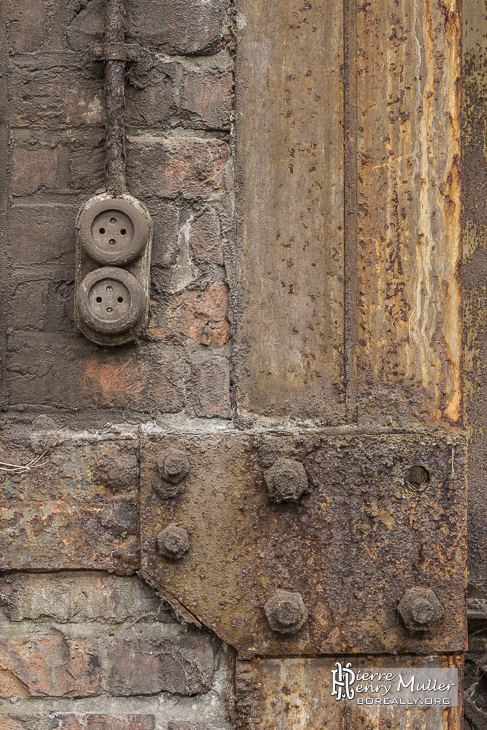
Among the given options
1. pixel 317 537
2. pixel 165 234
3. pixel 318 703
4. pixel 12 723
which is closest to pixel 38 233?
pixel 165 234

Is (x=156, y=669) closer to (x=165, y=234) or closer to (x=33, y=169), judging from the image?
(x=165, y=234)

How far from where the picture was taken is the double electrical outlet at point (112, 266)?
3.25 ft

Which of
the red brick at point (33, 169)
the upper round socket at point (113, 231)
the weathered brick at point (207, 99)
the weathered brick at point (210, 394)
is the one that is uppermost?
the weathered brick at point (207, 99)

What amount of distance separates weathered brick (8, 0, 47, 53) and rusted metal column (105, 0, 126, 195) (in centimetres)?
13

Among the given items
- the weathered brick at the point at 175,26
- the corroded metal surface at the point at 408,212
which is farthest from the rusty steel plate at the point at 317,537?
the weathered brick at the point at 175,26

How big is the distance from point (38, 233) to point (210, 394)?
434mm

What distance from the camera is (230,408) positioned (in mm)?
1047

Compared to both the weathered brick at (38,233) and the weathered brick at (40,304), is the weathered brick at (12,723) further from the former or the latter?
the weathered brick at (38,233)

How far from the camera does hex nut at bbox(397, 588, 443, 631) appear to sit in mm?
963

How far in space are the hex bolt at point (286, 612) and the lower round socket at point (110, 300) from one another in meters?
0.54

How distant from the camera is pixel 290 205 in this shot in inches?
41.4

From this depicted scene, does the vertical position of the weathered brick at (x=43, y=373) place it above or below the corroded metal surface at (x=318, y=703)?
above

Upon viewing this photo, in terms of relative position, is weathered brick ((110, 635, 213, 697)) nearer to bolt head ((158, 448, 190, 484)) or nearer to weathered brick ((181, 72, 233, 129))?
bolt head ((158, 448, 190, 484))

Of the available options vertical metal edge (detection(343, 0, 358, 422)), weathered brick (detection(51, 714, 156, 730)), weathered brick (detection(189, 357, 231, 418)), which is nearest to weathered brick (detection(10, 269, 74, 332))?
weathered brick (detection(189, 357, 231, 418))
